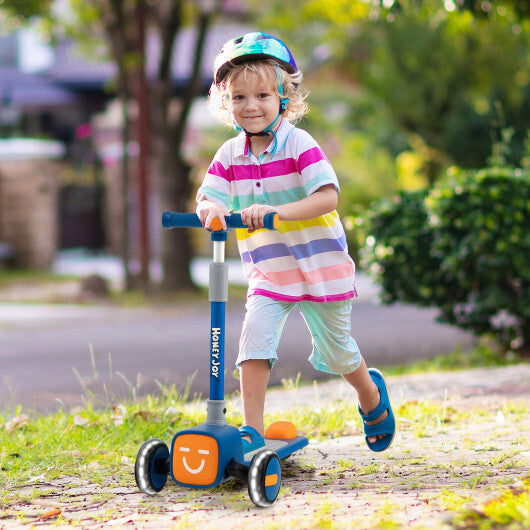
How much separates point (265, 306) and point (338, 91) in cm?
2134

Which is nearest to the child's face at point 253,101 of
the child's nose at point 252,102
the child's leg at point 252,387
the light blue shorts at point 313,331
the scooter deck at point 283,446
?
the child's nose at point 252,102

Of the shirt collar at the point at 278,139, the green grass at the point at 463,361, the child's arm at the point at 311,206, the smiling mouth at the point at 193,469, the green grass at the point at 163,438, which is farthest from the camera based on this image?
the green grass at the point at 463,361

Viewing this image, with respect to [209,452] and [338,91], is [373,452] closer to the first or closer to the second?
[209,452]

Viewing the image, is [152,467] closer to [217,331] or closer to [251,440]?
[251,440]

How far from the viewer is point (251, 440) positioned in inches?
122

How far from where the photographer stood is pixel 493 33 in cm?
1894

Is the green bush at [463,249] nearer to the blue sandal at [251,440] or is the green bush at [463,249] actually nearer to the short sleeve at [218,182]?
the short sleeve at [218,182]

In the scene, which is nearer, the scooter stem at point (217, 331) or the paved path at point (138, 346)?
the scooter stem at point (217, 331)

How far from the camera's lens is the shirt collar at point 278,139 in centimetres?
323

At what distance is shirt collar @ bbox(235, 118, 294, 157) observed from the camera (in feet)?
10.6

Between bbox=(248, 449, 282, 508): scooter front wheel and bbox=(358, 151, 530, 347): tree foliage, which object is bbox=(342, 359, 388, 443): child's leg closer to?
bbox=(248, 449, 282, 508): scooter front wheel

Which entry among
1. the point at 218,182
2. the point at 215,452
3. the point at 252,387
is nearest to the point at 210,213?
the point at 218,182

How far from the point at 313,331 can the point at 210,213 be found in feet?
2.49

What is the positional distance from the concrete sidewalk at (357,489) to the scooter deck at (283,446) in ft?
0.32
